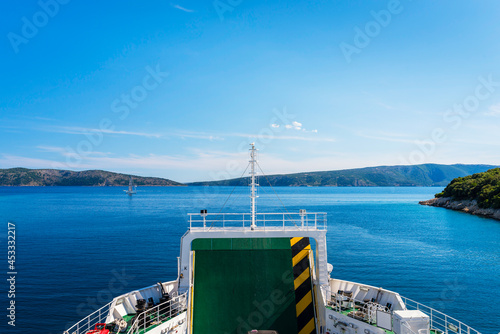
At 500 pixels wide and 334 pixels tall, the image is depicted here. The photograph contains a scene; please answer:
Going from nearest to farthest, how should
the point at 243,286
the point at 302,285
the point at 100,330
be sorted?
the point at 100,330, the point at 243,286, the point at 302,285

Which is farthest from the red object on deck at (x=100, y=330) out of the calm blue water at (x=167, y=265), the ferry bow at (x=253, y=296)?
the calm blue water at (x=167, y=265)

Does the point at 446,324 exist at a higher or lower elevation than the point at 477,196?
lower

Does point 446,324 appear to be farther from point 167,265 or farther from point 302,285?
point 167,265

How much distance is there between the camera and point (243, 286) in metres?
13.8

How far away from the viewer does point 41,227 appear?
2186 inches

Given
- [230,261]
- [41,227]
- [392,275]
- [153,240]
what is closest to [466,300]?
[392,275]

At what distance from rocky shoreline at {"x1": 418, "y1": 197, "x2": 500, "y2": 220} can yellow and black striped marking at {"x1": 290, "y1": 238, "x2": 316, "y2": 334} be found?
73078 mm

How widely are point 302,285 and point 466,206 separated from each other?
8940 cm

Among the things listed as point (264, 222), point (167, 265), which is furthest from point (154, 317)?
point (167, 265)

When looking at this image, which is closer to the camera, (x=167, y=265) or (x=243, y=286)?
(x=243, y=286)

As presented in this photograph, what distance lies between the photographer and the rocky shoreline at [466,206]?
7099 centimetres

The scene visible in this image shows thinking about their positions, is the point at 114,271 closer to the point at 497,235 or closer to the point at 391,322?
the point at 391,322

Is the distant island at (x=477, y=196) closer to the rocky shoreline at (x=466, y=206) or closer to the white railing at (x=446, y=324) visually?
the rocky shoreline at (x=466, y=206)

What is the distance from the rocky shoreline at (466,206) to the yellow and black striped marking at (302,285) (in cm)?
7308
